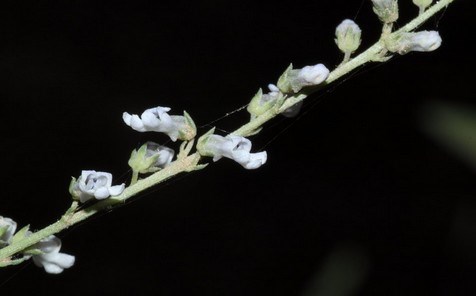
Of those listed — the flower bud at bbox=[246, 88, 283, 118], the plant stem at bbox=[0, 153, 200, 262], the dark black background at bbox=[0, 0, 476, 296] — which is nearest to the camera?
the plant stem at bbox=[0, 153, 200, 262]

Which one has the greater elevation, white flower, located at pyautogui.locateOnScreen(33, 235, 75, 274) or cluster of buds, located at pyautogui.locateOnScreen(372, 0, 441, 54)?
white flower, located at pyautogui.locateOnScreen(33, 235, 75, 274)

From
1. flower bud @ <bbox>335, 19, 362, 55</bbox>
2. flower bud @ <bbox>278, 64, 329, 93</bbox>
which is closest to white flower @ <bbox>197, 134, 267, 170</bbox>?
flower bud @ <bbox>278, 64, 329, 93</bbox>

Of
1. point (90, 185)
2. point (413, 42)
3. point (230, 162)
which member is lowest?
point (413, 42)

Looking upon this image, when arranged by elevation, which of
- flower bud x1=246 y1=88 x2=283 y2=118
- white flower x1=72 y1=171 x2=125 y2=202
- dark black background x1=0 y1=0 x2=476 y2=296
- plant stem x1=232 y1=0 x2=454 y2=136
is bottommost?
plant stem x1=232 y1=0 x2=454 y2=136

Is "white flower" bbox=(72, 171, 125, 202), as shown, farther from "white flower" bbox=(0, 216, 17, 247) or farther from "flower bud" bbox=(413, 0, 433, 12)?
"flower bud" bbox=(413, 0, 433, 12)

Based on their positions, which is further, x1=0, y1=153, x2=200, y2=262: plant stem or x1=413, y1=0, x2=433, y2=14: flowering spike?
x1=413, y1=0, x2=433, y2=14: flowering spike

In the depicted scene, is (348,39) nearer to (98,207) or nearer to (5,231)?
(98,207)

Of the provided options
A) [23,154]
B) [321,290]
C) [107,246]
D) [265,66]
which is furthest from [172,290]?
[265,66]

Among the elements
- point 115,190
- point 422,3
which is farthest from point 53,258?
point 422,3
